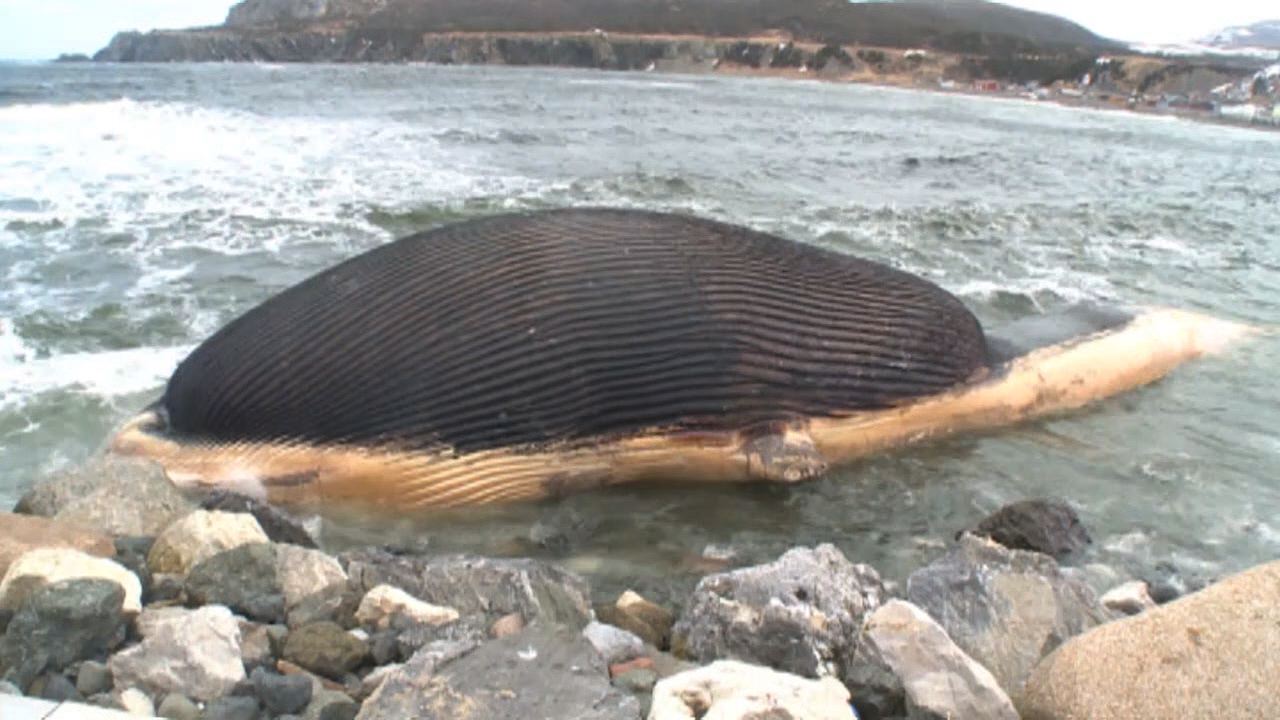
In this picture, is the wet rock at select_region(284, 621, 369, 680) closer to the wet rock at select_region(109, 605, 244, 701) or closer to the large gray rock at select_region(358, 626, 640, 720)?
the wet rock at select_region(109, 605, 244, 701)

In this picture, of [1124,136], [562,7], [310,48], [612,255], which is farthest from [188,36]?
[612,255]

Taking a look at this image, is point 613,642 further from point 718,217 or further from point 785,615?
point 718,217

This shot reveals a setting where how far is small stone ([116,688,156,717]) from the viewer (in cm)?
302

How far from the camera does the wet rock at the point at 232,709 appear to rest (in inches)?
117

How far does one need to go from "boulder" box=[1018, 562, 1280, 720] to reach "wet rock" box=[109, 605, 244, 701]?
7.94 feet

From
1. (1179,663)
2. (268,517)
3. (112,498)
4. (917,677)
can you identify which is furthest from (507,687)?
(112,498)

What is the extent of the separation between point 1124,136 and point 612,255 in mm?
37244

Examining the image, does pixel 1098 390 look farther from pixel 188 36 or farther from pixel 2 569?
pixel 188 36

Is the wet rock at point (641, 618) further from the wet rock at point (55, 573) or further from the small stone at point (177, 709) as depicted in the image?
the wet rock at point (55, 573)

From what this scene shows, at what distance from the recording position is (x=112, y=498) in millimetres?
4527

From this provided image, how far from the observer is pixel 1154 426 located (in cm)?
673

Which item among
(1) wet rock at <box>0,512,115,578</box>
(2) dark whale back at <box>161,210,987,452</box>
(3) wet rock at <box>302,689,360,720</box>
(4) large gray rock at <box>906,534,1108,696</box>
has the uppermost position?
(2) dark whale back at <box>161,210,987,452</box>

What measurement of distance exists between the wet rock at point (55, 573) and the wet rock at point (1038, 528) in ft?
11.8

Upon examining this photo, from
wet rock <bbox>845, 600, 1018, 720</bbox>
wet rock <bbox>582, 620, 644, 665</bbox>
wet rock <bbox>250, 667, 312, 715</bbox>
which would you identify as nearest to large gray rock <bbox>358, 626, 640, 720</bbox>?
wet rock <bbox>250, 667, 312, 715</bbox>
